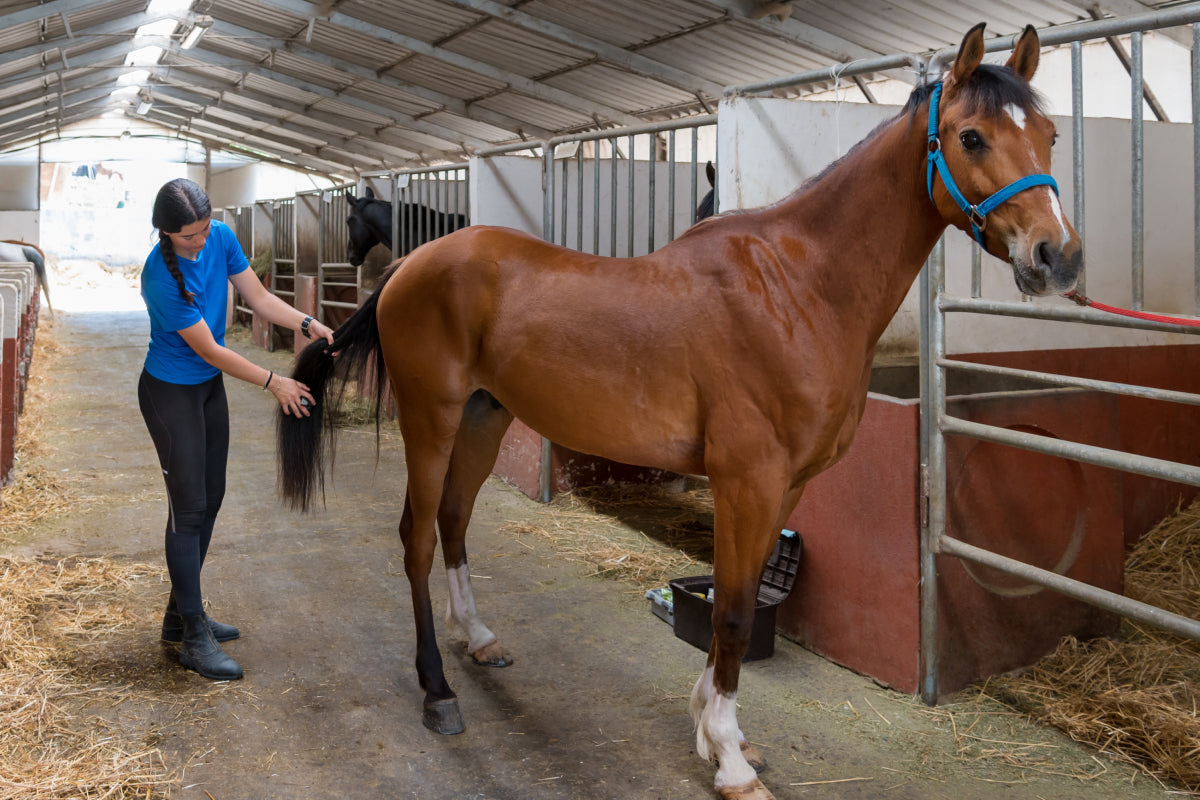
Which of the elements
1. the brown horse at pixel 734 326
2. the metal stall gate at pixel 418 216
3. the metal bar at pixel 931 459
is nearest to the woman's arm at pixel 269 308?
the brown horse at pixel 734 326

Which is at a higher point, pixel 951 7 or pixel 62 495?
pixel 951 7

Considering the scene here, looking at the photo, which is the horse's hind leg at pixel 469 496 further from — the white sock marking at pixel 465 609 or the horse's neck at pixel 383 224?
the horse's neck at pixel 383 224

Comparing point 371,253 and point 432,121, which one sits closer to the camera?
point 371,253

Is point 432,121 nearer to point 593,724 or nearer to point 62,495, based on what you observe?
point 62,495

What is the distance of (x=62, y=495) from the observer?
4652 millimetres

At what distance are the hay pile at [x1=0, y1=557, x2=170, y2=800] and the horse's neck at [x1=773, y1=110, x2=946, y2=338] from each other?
76.5 inches

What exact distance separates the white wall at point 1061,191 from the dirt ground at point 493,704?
144 cm

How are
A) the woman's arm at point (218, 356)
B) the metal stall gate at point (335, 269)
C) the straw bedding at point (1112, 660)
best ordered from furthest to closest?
the metal stall gate at point (335, 269) < the woman's arm at point (218, 356) < the straw bedding at point (1112, 660)

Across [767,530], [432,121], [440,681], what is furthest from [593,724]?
[432,121]

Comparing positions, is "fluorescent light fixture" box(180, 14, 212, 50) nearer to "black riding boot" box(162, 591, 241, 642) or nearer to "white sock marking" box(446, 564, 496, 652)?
"black riding boot" box(162, 591, 241, 642)

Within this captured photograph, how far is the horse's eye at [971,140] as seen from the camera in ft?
5.95

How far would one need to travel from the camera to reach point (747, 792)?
6.95ft

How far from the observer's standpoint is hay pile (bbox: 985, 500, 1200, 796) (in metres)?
2.30

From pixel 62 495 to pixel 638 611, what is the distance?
3090 mm
